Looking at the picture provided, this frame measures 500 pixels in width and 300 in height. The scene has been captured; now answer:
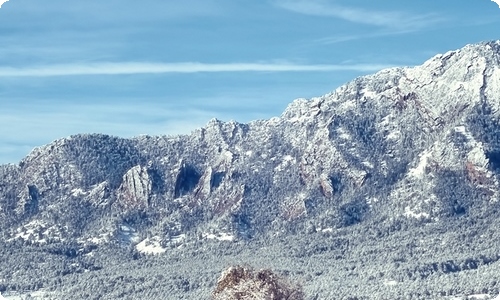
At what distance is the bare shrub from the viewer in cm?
6831

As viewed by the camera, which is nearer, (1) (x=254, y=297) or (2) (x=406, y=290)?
(1) (x=254, y=297)

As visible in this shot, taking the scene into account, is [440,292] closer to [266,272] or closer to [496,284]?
[496,284]

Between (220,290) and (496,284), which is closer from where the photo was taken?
(220,290)

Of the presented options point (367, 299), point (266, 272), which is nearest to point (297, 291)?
point (266, 272)

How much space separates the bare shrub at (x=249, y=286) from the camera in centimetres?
6831

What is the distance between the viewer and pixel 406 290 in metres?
198

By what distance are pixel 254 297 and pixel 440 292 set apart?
432 feet

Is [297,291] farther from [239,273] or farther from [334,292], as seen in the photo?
[334,292]

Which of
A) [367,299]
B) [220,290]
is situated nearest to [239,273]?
[220,290]

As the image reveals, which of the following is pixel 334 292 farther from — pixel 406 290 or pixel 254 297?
pixel 254 297

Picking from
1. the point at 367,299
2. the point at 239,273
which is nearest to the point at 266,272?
the point at 239,273

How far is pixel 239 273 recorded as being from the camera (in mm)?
68938

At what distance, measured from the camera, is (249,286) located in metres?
68.4

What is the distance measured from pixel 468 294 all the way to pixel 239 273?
418ft
